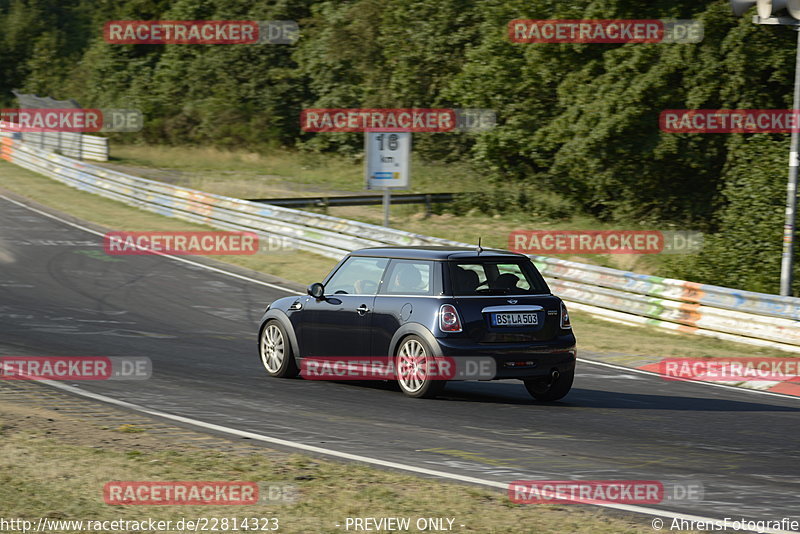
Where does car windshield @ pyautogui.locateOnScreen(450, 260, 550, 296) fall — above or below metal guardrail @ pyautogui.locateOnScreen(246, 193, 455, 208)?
below

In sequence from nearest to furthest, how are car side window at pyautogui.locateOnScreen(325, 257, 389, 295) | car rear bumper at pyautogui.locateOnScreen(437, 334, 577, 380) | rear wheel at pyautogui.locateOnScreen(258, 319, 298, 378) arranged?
1. car rear bumper at pyautogui.locateOnScreen(437, 334, 577, 380)
2. car side window at pyautogui.locateOnScreen(325, 257, 389, 295)
3. rear wheel at pyautogui.locateOnScreen(258, 319, 298, 378)

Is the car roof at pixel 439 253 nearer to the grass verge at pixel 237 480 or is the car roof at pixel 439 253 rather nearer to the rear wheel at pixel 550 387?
the rear wheel at pixel 550 387

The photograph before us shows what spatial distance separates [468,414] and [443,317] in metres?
0.97

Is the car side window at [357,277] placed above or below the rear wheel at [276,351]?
above

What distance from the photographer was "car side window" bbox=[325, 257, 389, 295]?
1089cm

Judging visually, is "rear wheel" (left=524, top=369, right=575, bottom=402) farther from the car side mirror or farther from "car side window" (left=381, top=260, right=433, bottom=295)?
the car side mirror

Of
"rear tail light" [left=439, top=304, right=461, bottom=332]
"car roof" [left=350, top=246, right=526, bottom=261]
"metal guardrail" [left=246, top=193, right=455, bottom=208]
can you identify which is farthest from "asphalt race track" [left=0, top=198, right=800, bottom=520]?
"metal guardrail" [left=246, top=193, right=455, bottom=208]

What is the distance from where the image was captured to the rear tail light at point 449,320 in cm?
988

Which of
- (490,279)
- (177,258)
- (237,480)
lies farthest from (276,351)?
(177,258)

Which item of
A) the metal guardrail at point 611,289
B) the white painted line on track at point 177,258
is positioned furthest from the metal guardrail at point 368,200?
the white painted line on track at point 177,258

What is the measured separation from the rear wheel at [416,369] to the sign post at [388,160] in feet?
36.7

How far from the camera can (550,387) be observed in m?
10.7

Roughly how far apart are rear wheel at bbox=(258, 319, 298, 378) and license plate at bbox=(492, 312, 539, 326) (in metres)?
2.75

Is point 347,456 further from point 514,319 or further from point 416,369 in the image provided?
point 514,319
